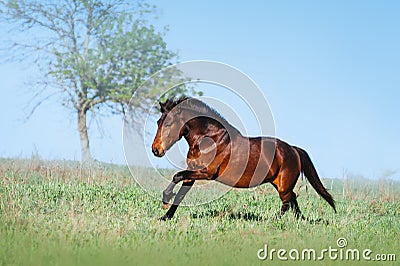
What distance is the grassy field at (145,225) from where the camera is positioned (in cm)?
602

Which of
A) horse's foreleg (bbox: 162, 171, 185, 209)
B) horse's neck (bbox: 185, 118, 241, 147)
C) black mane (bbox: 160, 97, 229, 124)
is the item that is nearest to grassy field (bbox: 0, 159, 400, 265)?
horse's foreleg (bbox: 162, 171, 185, 209)

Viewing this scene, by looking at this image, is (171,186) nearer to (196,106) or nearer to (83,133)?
(196,106)

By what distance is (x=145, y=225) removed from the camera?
7.69 m

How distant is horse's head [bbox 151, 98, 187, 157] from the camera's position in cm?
802

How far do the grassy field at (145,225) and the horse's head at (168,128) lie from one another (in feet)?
3.59

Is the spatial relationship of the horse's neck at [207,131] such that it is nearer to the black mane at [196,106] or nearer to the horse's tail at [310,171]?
the black mane at [196,106]

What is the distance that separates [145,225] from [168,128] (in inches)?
56.1

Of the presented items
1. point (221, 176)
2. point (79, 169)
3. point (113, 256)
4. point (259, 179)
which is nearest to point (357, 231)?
point (259, 179)

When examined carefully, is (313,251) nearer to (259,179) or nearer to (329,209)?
(259,179)

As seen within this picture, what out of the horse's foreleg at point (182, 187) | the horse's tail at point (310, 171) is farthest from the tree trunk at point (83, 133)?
the horse's foreleg at point (182, 187)

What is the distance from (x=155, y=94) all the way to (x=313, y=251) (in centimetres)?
1623

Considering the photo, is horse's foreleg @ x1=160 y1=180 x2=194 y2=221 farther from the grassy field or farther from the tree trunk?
the tree trunk

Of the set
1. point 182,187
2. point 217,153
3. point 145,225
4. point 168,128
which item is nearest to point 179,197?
point 182,187

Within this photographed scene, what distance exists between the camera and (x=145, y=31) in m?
23.3
